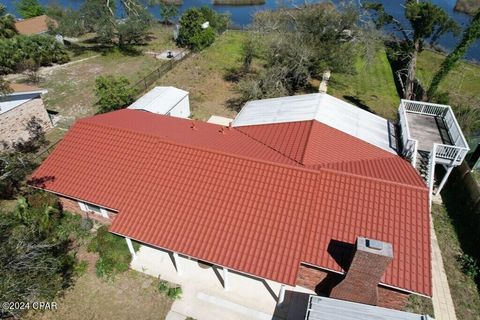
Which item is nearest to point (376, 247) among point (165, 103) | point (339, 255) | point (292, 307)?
point (339, 255)

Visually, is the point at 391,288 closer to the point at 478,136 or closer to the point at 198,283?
the point at 198,283

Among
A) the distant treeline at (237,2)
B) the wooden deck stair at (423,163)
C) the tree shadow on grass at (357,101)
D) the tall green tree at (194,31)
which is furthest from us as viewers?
the distant treeline at (237,2)

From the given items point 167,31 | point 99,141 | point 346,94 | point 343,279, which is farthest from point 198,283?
point 167,31

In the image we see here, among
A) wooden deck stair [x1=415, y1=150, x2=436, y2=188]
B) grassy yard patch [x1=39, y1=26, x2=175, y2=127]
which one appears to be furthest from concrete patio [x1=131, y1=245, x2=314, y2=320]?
grassy yard patch [x1=39, y1=26, x2=175, y2=127]

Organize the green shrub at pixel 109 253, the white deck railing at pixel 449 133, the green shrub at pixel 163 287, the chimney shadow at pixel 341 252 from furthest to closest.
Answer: the white deck railing at pixel 449 133
the green shrub at pixel 109 253
the green shrub at pixel 163 287
the chimney shadow at pixel 341 252

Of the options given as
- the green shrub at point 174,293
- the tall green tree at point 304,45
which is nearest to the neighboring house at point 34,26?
the tall green tree at point 304,45

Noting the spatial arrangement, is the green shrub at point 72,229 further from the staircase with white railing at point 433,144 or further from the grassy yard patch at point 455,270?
the grassy yard patch at point 455,270

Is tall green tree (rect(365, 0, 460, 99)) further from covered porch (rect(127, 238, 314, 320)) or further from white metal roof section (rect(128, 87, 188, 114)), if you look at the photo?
covered porch (rect(127, 238, 314, 320))
